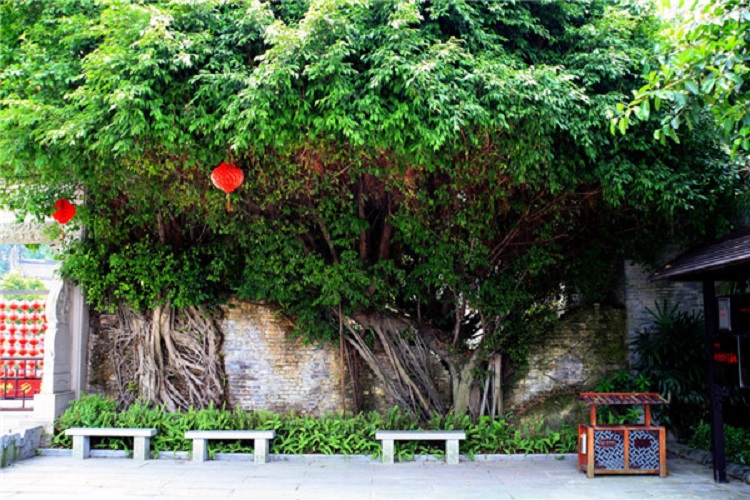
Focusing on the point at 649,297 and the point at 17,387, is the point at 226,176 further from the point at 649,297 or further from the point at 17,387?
the point at 649,297

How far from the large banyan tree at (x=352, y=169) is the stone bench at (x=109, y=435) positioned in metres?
0.86

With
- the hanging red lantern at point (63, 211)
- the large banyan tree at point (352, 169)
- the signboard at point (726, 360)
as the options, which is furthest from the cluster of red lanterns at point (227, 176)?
the signboard at point (726, 360)

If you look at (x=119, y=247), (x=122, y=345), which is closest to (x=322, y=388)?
(x=122, y=345)

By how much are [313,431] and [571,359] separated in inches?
136

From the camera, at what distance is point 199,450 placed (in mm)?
6691

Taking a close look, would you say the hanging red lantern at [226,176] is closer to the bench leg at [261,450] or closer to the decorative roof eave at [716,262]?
the bench leg at [261,450]

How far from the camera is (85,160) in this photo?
19.1ft

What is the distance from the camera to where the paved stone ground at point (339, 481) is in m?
5.34

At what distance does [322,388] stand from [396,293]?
69.8 inches

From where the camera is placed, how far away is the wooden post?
5430 mm

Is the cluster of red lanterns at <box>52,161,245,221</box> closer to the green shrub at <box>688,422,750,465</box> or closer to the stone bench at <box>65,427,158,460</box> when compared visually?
the stone bench at <box>65,427,158,460</box>

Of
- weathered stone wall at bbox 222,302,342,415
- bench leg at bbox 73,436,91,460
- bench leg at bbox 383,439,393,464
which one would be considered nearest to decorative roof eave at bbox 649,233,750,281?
bench leg at bbox 383,439,393,464

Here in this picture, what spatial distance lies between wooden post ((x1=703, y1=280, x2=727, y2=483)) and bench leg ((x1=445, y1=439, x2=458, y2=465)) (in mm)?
2540

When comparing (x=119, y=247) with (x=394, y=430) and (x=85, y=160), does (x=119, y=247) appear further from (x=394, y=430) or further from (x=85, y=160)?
(x=394, y=430)
